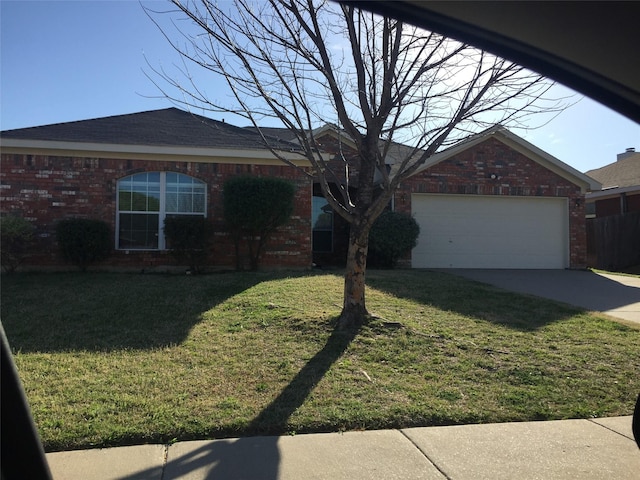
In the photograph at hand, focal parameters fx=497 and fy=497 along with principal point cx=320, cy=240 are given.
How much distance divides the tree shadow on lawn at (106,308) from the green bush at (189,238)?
3.35ft

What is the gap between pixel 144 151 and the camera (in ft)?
40.3

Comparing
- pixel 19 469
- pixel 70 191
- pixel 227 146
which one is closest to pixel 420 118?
pixel 19 469

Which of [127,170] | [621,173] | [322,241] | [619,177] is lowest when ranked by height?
[322,241]

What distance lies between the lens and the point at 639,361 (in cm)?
609

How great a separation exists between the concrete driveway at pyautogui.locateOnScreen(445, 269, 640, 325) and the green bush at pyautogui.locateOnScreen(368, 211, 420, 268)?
5.47ft

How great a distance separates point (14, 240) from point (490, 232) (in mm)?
13217

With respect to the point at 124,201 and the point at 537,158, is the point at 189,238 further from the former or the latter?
the point at 537,158

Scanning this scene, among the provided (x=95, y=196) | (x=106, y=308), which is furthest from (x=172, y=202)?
(x=106, y=308)

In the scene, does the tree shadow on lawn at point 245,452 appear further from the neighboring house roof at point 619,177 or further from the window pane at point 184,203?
the neighboring house roof at point 619,177

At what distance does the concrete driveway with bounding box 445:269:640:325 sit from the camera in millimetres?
9539

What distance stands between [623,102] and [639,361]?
16.3 ft

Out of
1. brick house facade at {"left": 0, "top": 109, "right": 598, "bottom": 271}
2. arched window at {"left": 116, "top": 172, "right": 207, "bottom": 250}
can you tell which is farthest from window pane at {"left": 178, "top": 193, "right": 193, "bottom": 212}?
brick house facade at {"left": 0, "top": 109, "right": 598, "bottom": 271}

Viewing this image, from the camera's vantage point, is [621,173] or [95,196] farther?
[621,173]

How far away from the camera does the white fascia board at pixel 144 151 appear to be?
11867 mm
